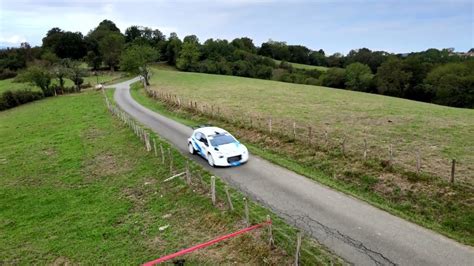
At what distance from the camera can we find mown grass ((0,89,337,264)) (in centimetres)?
1049

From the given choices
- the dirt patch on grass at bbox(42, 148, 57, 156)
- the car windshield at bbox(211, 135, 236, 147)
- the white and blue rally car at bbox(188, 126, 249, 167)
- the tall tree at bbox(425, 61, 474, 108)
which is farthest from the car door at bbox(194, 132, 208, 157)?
the tall tree at bbox(425, 61, 474, 108)

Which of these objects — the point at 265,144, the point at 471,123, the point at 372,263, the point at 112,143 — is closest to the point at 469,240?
the point at 372,263

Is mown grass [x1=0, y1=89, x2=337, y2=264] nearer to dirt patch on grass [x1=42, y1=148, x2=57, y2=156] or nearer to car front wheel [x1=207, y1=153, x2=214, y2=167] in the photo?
dirt patch on grass [x1=42, y1=148, x2=57, y2=156]

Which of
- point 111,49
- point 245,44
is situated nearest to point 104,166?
point 111,49

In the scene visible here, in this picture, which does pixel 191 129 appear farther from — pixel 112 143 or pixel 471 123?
pixel 471 123

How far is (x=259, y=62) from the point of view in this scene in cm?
10750

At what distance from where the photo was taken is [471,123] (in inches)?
982

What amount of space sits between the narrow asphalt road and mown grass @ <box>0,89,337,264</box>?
1.29m

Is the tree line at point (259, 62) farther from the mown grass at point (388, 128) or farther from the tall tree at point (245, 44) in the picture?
the mown grass at point (388, 128)

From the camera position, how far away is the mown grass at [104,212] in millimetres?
10492

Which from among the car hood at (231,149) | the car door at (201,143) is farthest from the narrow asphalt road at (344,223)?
the car door at (201,143)

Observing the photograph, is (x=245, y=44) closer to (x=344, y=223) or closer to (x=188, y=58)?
(x=188, y=58)

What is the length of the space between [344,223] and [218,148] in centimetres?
796

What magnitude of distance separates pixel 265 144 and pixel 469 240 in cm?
1216
